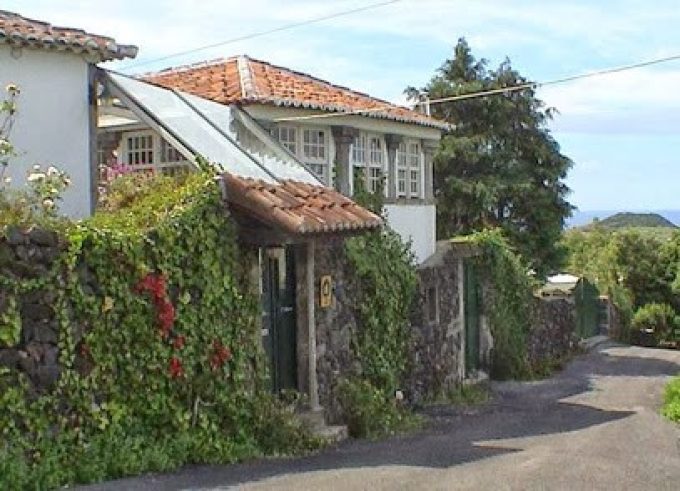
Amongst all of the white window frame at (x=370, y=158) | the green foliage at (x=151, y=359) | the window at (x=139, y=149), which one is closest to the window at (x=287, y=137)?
the white window frame at (x=370, y=158)

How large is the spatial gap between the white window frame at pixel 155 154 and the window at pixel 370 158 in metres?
4.89

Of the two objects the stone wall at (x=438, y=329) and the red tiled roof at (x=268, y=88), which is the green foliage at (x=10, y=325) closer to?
the red tiled roof at (x=268, y=88)

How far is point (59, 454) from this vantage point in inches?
353

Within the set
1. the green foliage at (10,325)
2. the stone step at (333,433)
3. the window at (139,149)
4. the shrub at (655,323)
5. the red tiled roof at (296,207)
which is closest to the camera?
the green foliage at (10,325)

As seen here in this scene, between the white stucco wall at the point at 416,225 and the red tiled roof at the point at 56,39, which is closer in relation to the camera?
the red tiled roof at the point at 56,39

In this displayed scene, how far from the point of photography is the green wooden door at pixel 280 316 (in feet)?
41.9

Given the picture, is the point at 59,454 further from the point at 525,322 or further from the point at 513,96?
the point at 513,96

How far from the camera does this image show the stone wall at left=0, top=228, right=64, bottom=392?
880cm

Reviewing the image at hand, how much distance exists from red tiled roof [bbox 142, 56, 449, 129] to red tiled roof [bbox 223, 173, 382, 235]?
3.60 meters

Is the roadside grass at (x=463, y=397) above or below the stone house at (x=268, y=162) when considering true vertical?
below

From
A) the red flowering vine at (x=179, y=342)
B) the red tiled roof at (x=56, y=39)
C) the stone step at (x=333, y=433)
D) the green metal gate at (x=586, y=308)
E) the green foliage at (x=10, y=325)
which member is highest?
the red tiled roof at (x=56, y=39)

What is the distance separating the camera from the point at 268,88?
1745 cm

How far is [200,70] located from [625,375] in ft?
38.8

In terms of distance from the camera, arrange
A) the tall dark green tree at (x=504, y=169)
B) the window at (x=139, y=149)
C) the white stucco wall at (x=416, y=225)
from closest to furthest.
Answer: the window at (x=139, y=149)
the white stucco wall at (x=416, y=225)
the tall dark green tree at (x=504, y=169)
